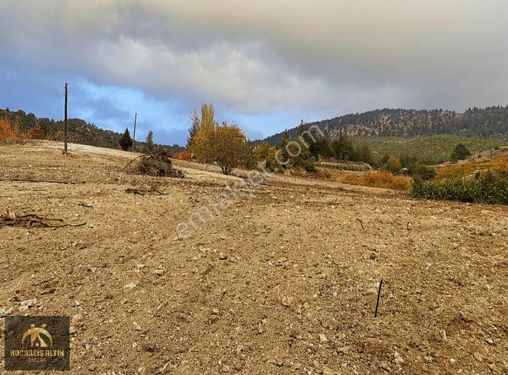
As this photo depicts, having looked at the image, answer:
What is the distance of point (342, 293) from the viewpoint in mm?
4492

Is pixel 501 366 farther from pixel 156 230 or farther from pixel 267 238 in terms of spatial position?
pixel 156 230

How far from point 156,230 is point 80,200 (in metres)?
1.88

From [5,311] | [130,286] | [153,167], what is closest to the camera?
[5,311]

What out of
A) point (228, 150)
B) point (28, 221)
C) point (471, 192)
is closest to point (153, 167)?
point (28, 221)

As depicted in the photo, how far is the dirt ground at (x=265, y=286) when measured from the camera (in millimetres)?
3564

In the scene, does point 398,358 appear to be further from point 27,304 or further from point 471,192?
point 471,192

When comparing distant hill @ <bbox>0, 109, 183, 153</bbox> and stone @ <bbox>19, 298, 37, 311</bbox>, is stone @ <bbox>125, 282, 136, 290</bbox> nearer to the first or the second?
stone @ <bbox>19, 298, 37, 311</bbox>

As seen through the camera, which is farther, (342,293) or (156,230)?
(156,230)

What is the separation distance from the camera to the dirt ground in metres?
3.56

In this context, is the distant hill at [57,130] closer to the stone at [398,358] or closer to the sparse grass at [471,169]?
the sparse grass at [471,169]

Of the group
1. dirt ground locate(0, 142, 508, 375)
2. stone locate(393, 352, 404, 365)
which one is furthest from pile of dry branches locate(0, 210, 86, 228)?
stone locate(393, 352, 404, 365)

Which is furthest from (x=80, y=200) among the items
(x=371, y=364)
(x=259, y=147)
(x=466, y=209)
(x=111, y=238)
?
(x=259, y=147)

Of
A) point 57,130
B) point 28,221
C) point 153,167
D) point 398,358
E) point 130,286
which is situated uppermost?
point 57,130

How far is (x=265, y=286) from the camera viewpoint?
461 cm
